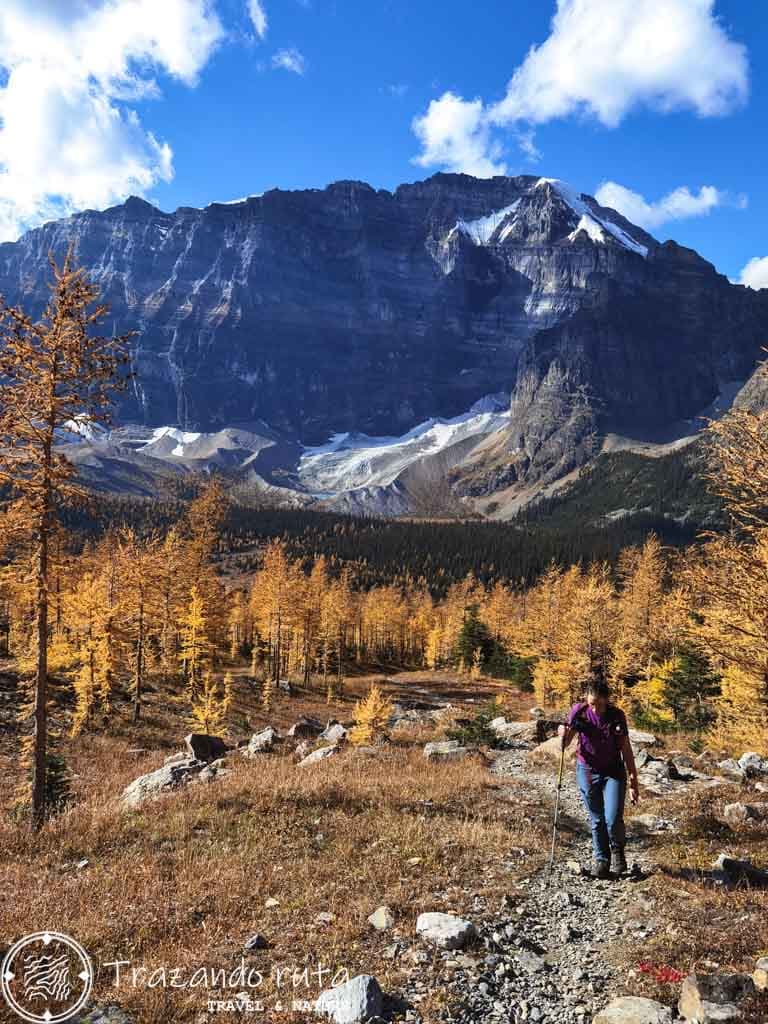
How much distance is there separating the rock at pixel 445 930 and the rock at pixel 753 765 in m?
12.5

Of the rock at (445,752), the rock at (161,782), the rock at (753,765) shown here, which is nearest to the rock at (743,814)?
the rock at (753,765)

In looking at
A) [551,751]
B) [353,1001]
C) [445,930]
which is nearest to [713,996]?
[445,930]

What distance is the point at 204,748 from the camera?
19.9 metres

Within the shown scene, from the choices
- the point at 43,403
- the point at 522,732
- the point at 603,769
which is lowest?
the point at 522,732

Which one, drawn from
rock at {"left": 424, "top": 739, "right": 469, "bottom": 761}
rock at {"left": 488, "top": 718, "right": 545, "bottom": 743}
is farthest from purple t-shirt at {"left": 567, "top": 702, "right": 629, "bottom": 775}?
rock at {"left": 488, "top": 718, "right": 545, "bottom": 743}

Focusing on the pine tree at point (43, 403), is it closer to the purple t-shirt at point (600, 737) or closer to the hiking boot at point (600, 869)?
A: the hiking boot at point (600, 869)

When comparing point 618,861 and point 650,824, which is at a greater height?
point 618,861

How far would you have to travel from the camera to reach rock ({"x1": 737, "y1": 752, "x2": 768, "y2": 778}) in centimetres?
1521

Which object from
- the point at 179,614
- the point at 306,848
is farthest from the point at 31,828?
the point at 179,614

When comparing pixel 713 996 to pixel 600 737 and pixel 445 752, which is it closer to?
pixel 600 737

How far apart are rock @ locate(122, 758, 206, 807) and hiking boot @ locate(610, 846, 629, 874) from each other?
10070 mm

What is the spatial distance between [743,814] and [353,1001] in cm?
939

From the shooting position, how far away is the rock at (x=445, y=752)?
16.8 m

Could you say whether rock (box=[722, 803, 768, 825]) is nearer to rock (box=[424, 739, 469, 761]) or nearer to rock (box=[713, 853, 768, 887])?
rock (box=[713, 853, 768, 887])
